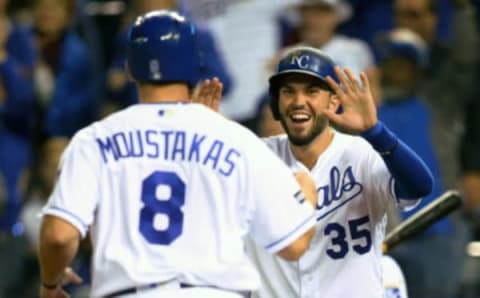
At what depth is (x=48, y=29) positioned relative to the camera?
396 inches

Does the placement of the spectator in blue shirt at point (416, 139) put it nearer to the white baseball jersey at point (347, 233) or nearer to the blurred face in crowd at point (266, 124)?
the blurred face in crowd at point (266, 124)

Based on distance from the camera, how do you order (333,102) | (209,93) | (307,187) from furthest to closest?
1. (333,102)
2. (209,93)
3. (307,187)

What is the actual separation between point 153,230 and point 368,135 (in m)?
1.05

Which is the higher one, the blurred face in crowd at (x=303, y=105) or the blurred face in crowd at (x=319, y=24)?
the blurred face in crowd at (x=303, y=105)

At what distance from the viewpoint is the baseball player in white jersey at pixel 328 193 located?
5879mm

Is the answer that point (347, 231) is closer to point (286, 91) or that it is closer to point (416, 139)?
point (286, 91)

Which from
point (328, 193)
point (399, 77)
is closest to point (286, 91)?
point (328, 193)

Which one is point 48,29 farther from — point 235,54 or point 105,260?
point 105,260

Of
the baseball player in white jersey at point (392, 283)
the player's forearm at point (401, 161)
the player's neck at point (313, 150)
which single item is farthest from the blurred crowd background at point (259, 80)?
the player's forearm at point (401, 161)

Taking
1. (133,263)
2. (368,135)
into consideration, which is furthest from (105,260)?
(368,135)

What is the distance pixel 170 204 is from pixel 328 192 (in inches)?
49.4

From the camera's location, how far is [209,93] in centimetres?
580

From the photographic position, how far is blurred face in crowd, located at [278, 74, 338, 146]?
19.3 feet

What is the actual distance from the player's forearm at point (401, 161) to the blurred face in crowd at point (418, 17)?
369 centimetres
